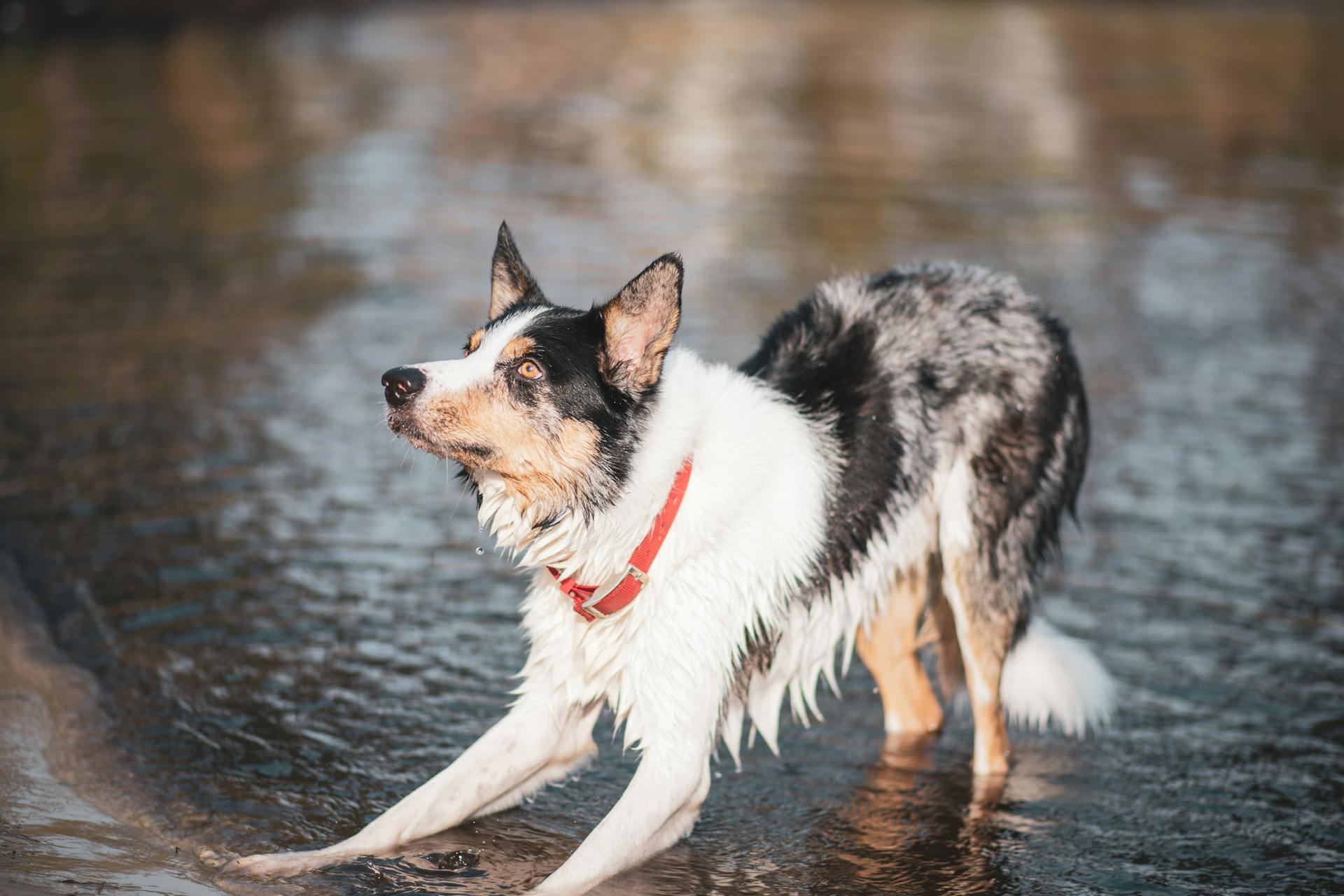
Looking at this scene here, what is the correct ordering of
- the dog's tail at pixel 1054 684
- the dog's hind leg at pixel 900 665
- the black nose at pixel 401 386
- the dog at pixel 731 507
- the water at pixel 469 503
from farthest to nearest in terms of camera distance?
the dog's hind leg at pixel 900 665 < the dog's tail at pixel 1054 684 < the water at pixel 469 503 < the dog at pixel 731 507 < the black nose at pixel 401 386

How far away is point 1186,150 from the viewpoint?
71.0 feet

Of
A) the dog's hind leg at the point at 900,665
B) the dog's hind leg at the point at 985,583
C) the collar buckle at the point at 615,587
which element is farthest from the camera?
the dog's hind leg at the point at 900,665

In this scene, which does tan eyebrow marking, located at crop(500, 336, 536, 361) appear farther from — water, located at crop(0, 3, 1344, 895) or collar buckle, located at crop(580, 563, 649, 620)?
Result: water, located at crop(0, 3, 1344, 895)

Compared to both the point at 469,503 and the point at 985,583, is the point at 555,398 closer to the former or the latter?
the point at 985,583

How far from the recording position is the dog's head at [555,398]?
16.3 feet

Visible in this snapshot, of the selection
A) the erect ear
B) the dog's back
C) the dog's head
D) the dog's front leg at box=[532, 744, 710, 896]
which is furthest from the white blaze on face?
the dog's front leg at box=[532, 744, 710, 896]

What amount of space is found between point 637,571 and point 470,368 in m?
0.90

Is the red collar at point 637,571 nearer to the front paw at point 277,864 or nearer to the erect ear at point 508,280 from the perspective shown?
the erect ear at point 508,280

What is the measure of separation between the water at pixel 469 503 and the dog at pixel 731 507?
39cm

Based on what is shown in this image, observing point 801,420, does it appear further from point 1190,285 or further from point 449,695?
point 1190,285

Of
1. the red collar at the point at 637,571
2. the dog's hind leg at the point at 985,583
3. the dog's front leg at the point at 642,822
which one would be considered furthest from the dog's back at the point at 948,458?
the dog's front leg at the point at 642,822

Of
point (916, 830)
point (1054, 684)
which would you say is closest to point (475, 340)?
point (916, 830)

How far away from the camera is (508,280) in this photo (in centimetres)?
560

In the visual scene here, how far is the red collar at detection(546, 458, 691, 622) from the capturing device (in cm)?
519
